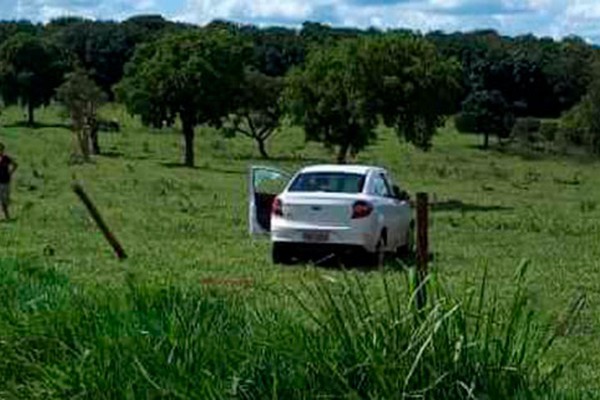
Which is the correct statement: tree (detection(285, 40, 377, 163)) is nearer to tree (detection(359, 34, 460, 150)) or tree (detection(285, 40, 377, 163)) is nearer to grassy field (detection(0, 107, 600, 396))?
tree (detection(359, 34, 460, 150))

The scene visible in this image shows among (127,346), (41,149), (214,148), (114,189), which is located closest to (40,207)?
(114,189)

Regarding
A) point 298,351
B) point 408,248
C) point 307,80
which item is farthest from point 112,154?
point 298,351

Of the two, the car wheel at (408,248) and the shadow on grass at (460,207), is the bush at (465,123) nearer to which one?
the shadow on grass at (460,207)

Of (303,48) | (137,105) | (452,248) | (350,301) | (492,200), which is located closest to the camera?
(350,301)

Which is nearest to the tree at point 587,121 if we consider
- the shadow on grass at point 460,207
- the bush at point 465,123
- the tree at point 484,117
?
the tree at point 484,117

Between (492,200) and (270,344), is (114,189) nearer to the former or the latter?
(492,200)

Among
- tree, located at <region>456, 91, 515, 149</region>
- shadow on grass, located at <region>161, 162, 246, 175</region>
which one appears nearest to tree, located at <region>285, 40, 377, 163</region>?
shadow on grass, located at <region>161, 162, 246, 175</region>

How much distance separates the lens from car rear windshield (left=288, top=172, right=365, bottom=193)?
21969mm

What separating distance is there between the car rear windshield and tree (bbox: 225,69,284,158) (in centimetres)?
4776

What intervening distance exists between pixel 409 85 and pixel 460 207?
4.34 meters

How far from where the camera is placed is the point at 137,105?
63.2 m

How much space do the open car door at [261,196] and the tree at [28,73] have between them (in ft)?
190

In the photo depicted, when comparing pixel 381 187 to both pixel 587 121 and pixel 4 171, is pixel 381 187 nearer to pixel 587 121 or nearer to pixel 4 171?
pixel 4 171

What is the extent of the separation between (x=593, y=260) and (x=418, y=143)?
24.2m
